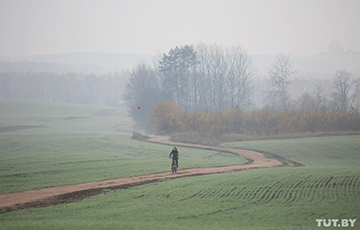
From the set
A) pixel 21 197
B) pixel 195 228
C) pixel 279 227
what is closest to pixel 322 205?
pixel 279 227

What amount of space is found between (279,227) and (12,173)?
55.6 ft

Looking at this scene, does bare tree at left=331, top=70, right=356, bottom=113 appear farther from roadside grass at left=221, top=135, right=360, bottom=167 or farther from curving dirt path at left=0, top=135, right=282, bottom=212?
curving dirt path at left=0, top=135, right=282, bottom=212

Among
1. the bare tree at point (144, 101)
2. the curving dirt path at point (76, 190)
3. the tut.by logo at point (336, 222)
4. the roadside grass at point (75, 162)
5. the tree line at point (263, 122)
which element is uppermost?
the bare tree at point (144, 101)

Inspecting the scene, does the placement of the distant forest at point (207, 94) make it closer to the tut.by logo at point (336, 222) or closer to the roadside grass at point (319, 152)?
the roadside grass at point (319, 152)

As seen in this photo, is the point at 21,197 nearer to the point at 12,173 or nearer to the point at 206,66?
the point at 12,173

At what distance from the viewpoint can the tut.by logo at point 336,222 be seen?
9.41 metres

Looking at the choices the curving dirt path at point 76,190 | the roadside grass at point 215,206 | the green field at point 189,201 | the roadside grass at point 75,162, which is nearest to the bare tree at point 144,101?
the roadside grass at point 75,162

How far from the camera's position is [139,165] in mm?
22703

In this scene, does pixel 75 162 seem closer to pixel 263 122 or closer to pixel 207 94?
pixel 263 122

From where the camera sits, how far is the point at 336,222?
31.7 ft

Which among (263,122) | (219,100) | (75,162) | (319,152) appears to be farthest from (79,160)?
(219,100)

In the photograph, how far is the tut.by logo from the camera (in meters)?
9.41

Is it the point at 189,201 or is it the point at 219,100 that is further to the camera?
the point at 219,100

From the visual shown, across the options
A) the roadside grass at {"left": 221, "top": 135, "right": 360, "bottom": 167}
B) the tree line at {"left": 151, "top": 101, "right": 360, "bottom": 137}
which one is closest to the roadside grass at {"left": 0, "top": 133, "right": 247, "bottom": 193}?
the roadside grass at {"left": 221, "top": 135, "right": 360, "bottom": 167}
